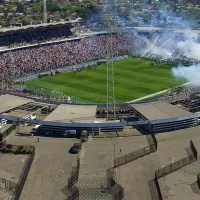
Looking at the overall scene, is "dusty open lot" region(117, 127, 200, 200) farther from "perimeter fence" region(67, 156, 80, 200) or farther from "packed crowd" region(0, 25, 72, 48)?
"packed crowd" region(0, 25, 72, 48)

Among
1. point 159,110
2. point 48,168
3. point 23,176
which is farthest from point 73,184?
point 159,110

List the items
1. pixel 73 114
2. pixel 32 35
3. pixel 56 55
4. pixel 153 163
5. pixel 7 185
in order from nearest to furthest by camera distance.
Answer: pixel 7 185, pixel 153 163, pixel 73 114, pixel 56 55, pixel 32 35

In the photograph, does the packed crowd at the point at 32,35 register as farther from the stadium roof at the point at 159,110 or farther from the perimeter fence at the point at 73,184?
the perimeter fence at the point at 73,184

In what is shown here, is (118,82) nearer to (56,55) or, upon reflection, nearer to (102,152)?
(56,55)

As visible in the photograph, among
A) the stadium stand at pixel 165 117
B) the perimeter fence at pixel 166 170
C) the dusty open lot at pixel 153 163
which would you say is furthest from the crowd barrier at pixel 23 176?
the stadium stand at pixel 165 117

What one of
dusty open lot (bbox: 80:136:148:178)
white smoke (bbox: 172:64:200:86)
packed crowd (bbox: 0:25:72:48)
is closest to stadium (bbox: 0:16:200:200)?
dusty open lot (bbox: 80:136:148:178)

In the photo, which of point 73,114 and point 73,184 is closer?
point 73,184
